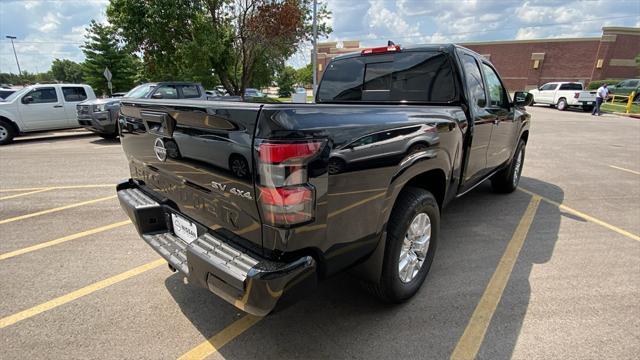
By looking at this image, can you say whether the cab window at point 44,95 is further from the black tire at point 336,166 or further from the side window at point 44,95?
the black tire at point 336,166

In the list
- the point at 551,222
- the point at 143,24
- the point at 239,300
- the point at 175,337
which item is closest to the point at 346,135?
the point at 239,300

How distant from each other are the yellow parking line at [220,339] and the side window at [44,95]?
1281 centimetres

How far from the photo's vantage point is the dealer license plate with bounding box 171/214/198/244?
7.77 ft

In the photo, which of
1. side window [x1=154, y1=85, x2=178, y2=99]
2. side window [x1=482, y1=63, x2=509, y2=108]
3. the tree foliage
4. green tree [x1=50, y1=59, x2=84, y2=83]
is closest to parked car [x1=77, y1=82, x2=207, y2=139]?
side window [x1=154, y1=85, x2=178, y2=99]

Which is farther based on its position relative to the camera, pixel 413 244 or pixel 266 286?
pixel 413 244

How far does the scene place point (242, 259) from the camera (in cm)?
194

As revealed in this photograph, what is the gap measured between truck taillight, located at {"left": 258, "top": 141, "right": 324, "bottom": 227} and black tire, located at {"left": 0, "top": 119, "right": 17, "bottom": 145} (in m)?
13.0

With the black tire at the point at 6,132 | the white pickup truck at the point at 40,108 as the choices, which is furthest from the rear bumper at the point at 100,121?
the black tire at the point at 6,132

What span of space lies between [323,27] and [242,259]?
22418mm

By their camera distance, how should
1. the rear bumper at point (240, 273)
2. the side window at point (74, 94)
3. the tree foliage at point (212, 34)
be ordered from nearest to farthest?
the rear bumper at point (240, 273) → the side window at point (74, 94) → the tree foliage at point (212, 34)

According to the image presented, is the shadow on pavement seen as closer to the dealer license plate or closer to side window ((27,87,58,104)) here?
the dealer license plate

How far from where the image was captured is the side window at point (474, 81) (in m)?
3.67

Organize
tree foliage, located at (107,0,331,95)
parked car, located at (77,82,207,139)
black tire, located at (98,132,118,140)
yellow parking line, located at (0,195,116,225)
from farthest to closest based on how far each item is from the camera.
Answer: tree foliage, located at (107,0,331,95), black tire, located at (98,132,118,140), parked car, located at (77,82,207,139), yellow parking line, located at (0,195,116,225)

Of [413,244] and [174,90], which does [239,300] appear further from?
[174,90]
